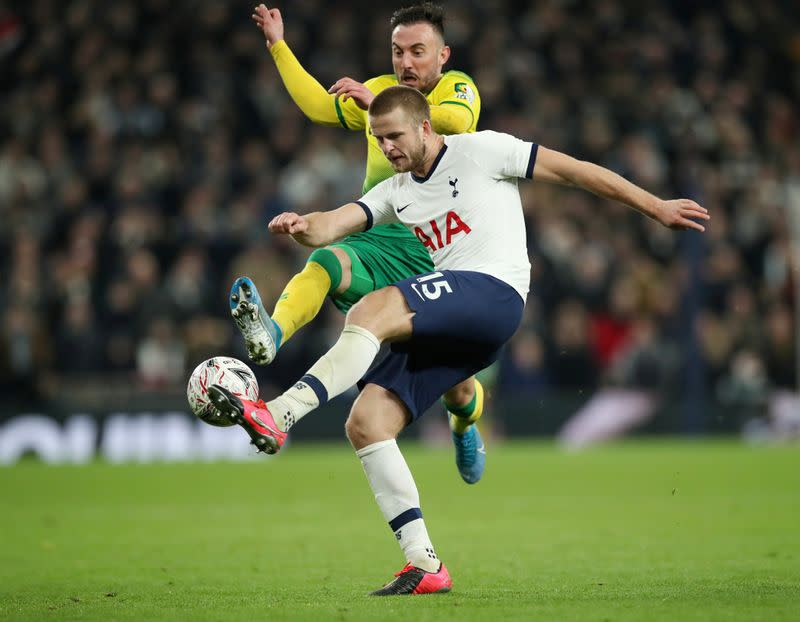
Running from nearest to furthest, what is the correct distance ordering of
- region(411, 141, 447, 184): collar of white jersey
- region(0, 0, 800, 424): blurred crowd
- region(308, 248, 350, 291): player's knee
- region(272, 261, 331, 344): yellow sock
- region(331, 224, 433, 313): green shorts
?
region(411, 141, 447, 184): collar of white jersey, region(272, 261, 331, 344): yellow sock, region(308, 248, 350, 291): player's knee, region(331, 224, 433, 313): green shorts, region(0, 0, 800, 424): blurred crowd

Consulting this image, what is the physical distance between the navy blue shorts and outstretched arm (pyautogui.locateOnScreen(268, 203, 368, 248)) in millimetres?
537

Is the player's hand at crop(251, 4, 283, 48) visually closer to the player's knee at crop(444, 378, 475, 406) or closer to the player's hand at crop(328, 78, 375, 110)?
the player's hand at crop(328, 78, 375, 110)

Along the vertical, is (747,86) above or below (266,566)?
above

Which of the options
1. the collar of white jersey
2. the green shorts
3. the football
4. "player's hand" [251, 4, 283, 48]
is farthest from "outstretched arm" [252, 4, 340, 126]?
the football

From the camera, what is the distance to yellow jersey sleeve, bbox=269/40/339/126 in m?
7.38

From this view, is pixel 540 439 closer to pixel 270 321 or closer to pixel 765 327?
pixel 765 327

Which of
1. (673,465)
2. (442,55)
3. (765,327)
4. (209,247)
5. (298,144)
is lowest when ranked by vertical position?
(673,465)

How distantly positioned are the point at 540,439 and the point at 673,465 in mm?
3193

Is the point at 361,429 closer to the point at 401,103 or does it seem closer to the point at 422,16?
the point at 401,103

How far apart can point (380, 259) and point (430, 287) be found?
1.23 m

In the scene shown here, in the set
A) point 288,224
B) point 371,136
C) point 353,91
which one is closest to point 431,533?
point 371,136

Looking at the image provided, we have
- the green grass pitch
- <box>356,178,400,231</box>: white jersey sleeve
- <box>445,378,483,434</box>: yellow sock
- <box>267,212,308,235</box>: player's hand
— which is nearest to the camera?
the green grass pitch

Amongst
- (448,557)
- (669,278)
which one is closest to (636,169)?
(669,278)

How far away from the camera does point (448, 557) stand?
7.80 meters
